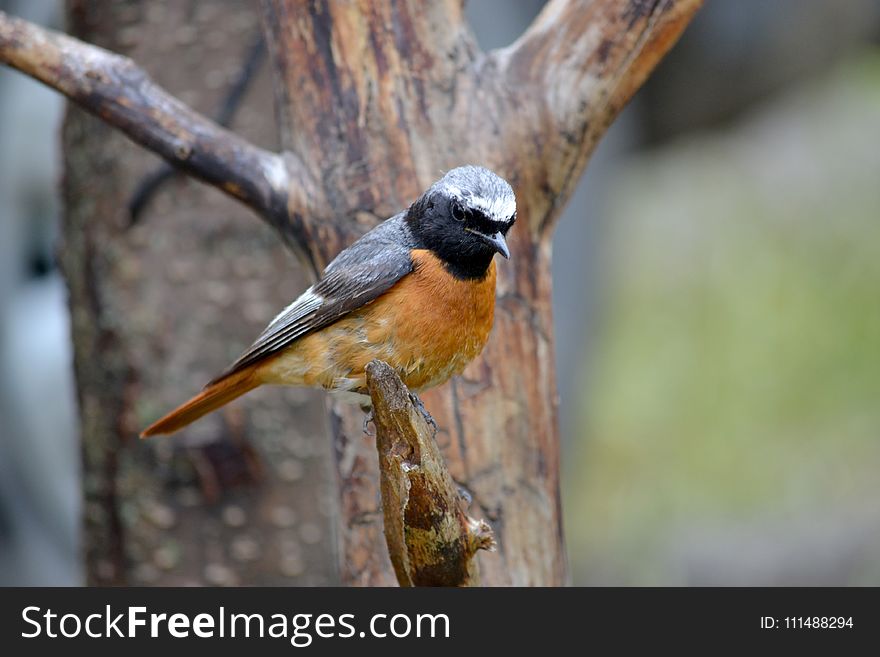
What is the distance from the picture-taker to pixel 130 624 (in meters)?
3.21

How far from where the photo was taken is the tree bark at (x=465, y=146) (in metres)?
3.31

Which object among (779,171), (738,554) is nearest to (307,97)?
(738,554)

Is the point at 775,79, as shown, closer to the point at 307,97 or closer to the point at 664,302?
the point at 664,302

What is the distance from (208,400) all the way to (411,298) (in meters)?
0.79

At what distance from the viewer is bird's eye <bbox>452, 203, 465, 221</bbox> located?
3.01 metres

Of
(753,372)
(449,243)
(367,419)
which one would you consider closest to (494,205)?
(449,243)

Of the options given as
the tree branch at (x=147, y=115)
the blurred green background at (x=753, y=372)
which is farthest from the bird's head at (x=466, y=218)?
the blurred green background at (x=753, y=372)

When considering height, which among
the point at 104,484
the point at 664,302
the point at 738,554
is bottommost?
the point at 104,484

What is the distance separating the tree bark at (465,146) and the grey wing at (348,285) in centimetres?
20

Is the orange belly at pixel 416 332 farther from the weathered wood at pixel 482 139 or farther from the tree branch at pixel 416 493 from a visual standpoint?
the tree branch at pixel 416 493

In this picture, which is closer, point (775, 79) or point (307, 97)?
point (307, 97)

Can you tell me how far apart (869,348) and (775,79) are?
12.7 ft

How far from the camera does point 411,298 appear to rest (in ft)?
10.2

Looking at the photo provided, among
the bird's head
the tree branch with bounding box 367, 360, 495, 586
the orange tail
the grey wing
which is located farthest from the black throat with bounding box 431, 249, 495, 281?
the orange tail
